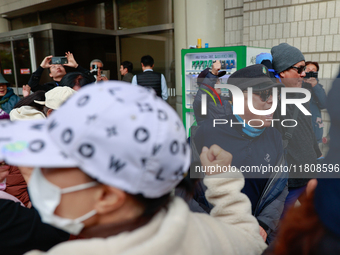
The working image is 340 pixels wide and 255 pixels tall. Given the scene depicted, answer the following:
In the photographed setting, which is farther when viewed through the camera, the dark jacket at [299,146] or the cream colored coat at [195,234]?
the dark jacket at [299,146]

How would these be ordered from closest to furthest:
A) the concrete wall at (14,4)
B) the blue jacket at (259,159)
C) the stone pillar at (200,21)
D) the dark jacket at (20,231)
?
the dark jacket at (20,231) → the blue jacket at (259,159) → the stone pillar at (200,21) → the concrete wall at (14,4)

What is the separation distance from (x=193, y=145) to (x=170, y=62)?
5.90 meters

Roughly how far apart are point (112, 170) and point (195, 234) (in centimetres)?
32

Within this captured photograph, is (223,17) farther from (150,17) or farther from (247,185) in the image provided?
(247,185)

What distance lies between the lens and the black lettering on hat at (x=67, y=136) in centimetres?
67

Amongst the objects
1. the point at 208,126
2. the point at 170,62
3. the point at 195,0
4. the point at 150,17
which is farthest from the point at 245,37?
the point at 208,126

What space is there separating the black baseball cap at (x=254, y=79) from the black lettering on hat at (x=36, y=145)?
4.53 feet

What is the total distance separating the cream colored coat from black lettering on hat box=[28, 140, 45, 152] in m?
0.24

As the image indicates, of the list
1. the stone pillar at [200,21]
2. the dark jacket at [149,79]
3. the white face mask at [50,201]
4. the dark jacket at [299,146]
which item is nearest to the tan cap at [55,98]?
the white face mask at [50,201]

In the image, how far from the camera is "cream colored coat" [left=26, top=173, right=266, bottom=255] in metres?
0.68

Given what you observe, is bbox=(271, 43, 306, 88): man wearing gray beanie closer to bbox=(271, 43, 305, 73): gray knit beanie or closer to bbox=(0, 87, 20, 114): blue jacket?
bbox=(271, 43, 305, 73): gray knit beanie

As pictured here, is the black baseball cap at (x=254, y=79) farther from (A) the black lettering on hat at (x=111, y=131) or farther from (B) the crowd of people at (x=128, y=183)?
(A) the black lettering on hat at (x=111, y=131)

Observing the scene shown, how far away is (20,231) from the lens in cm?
111

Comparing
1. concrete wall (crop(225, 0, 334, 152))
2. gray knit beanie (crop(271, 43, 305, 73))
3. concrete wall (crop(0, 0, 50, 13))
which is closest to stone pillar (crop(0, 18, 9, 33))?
concrete wall (crop(0, 0, 50, 13))
